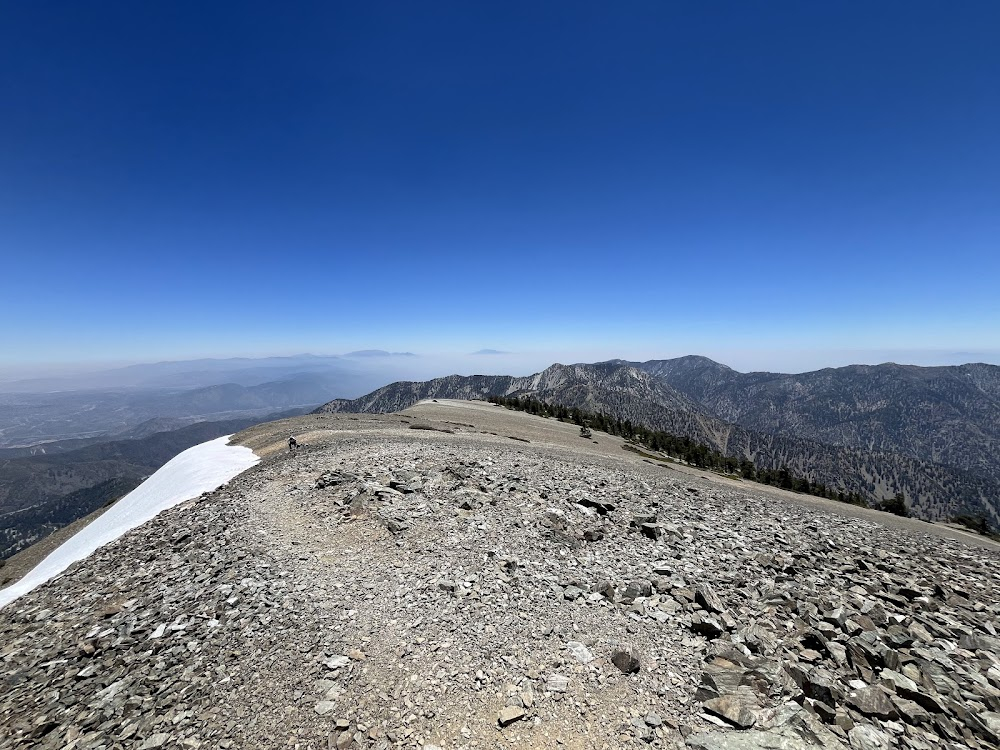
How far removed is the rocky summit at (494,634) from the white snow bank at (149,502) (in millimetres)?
3040

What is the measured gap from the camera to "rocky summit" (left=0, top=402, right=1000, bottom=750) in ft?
24.7

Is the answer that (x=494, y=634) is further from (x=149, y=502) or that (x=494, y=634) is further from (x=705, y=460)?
(x=705, y=460)

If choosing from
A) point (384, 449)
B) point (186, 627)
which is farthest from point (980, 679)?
point (384, 449)

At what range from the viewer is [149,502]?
24266 millimetres

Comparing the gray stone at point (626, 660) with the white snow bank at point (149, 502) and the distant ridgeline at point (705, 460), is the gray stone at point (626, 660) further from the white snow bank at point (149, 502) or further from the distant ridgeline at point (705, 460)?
the distant ridgeline at point (705, 460)

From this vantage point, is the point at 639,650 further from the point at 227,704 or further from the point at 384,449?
the point at 384,449

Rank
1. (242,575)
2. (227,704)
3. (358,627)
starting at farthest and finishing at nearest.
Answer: (242,575)
(358,627)
(227,704)

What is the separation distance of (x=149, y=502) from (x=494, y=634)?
2562cm

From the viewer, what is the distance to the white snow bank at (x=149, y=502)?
17691mm

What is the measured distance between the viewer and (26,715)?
8.30 meters

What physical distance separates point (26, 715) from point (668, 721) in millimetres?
12974

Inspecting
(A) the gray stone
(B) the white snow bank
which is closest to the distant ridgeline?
(B) the white snow bank

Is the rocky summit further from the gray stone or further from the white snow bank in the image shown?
the white snow bank

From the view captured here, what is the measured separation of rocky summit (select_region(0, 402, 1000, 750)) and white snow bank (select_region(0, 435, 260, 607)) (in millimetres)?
3040
